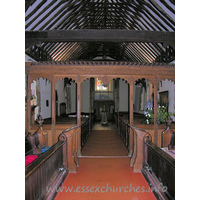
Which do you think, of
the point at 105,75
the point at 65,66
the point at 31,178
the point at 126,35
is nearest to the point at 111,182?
the point at 31,178

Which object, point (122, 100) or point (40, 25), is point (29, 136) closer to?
point (40, 25)

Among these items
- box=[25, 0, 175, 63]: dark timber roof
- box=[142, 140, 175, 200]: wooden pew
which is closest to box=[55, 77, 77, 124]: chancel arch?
box=[25, 0, 175, 63]: dark timber roof

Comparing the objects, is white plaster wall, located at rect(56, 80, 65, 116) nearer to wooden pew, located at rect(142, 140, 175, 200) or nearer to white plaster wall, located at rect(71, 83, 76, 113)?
white plaster wall, located at rect(71, 83, 76, 113)

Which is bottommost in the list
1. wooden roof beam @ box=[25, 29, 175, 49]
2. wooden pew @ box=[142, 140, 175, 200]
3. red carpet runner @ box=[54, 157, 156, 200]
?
red carpet runner @ box=[54, 157, 156, 200]

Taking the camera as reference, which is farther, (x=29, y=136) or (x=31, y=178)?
(x=29, y=136)

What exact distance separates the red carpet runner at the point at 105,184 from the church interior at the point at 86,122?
16mm

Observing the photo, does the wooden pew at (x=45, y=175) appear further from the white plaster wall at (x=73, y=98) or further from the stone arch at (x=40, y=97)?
the white plaster wall at (x=73, y=98)

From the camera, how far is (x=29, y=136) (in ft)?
10.0

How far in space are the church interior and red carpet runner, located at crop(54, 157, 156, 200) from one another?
0.02m

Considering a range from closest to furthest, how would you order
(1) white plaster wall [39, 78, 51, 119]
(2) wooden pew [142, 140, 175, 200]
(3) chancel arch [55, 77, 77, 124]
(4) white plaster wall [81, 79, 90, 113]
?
(2) wooden pew [142, 140, 175, 200] → (1) white plaster wall [39, 78, 51, 119] → (3) chancel arch [55, 77, 77, 124] → (4) white plaster wall [81, 79, 90, 113]

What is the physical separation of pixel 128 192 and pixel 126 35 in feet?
13.6

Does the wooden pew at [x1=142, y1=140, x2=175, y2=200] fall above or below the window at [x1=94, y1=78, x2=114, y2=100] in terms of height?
below

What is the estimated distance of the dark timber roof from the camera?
4.83 metres

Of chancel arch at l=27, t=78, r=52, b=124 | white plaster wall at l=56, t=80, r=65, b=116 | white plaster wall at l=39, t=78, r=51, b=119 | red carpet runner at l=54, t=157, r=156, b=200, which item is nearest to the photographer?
red carpet runner at l=54, t=157, r=156, b=200
